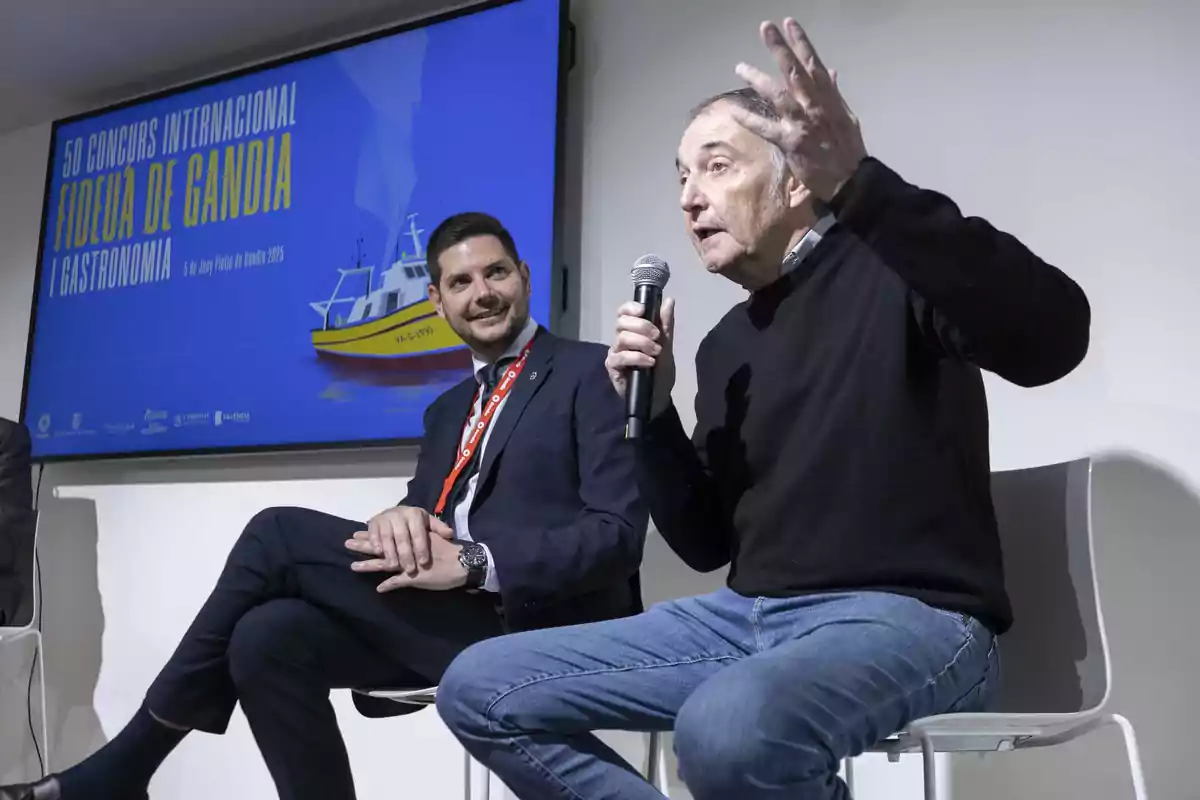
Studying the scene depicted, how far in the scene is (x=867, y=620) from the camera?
40.8 inches

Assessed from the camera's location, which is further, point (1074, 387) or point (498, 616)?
point (1074, 387)

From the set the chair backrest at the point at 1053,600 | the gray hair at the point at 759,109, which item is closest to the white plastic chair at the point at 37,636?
the gray hair at the point at 759,109

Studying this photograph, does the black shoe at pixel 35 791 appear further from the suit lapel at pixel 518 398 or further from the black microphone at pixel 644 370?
the black microphone at pixel 644 370

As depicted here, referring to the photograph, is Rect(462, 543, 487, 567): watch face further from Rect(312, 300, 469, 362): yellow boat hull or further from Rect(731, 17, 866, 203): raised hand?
Rect(312, 300, 469, 362): yellow boat hull

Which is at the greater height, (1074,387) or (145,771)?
(1074,387)

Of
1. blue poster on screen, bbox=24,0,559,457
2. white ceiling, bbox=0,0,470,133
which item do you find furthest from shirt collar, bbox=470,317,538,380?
white ceiling, bbox=0,0,470,133

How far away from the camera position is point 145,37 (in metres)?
3.01

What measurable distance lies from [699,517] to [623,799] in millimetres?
417

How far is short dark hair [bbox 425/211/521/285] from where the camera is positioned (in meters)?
1.93

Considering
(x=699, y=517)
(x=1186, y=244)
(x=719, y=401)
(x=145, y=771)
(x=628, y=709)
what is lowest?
(x=145, y=771)

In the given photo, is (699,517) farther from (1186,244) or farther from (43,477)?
(43,477)

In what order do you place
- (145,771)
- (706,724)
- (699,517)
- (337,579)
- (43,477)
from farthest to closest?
1. (43,477)
2. (145,771)
3. (337,579)
4. (699,517)
5. (706,724)

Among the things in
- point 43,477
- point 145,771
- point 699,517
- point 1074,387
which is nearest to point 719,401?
point 699,517

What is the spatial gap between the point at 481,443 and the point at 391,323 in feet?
2.69
